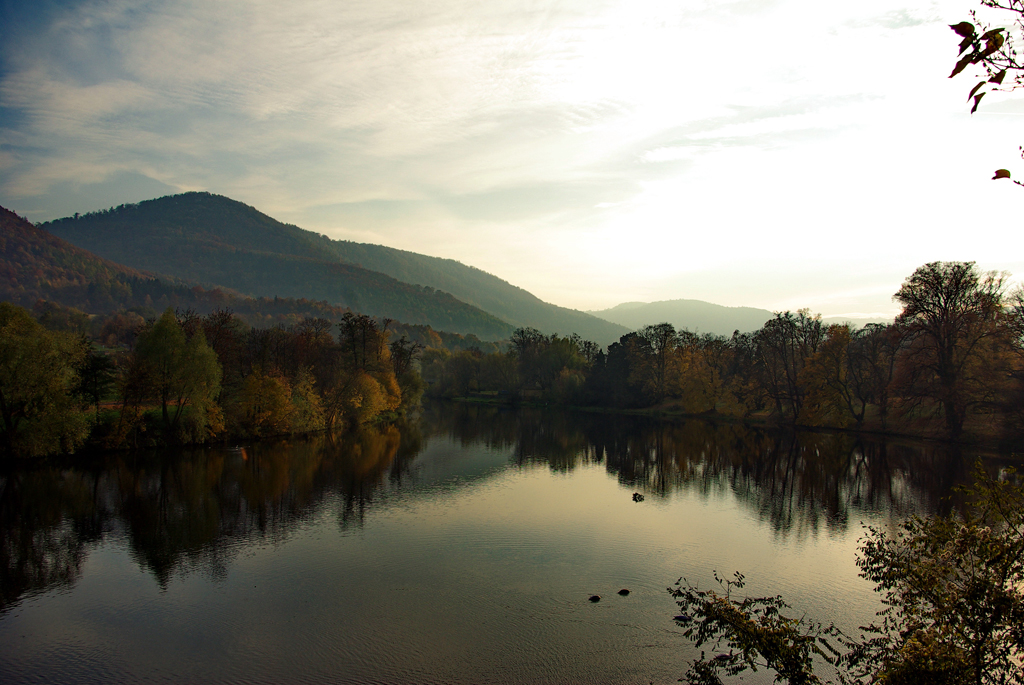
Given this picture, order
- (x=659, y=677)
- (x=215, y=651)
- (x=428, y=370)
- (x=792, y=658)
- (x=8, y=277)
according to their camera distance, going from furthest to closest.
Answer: (x=8, y=277)
(x=428, y=370)
(x=215, y=651)
(x=659, y=677)
(x=792, y=658)

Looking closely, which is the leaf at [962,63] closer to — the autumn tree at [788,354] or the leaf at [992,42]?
the leaf at [992,42]

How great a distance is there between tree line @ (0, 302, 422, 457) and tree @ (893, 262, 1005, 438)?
50.0 m

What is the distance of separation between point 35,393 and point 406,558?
30160mm

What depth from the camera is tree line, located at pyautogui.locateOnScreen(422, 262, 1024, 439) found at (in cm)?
4525

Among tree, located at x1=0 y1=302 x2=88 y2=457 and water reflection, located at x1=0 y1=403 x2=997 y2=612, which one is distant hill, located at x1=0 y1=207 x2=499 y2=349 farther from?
tree, located at x1=0 y1=302 x2=88 y2=457

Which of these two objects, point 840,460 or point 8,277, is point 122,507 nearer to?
point 840,460

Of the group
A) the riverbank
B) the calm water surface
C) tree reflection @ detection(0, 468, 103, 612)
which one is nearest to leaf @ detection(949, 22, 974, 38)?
the calm water surface

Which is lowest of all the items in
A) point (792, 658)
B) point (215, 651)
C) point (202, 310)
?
point (215, 651)

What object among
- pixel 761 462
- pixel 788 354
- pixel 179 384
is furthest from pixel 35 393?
pixel 788 354

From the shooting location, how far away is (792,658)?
9547 mm

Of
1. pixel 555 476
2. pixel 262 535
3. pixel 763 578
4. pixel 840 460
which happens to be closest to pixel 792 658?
pixel 763 578

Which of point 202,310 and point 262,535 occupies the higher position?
point 202,310

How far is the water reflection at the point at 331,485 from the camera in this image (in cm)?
2338

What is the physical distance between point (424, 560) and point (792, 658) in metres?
14.8
